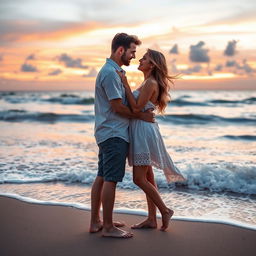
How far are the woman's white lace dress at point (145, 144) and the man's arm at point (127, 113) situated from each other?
5 centimetres

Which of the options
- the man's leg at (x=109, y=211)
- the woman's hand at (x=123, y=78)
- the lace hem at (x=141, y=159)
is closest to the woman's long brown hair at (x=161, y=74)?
the woman's hand at (x=123, y=78)

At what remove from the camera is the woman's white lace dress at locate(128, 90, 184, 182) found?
13.5ft

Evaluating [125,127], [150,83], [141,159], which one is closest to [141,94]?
[150,83]

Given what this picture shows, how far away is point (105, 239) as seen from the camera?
4000mm

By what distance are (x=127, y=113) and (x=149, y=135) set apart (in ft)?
1.17

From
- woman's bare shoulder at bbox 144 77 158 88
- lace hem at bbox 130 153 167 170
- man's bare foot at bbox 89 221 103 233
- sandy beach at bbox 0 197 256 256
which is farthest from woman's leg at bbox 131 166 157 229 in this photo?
woman's bare shoulder at bbox 144 77 158 88

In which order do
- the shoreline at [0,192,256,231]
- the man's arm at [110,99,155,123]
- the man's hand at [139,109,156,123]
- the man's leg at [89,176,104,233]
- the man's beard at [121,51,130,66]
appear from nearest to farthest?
the man's arm at [110,99,155,123] < the man's beard at [121,51,130,66] < the man's hand at [139,109,156,123] < the man's leg at [89,176,104,233] < the shoreline at [0,192,256,231]

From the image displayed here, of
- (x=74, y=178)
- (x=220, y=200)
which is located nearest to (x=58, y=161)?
(x=74, y=178)

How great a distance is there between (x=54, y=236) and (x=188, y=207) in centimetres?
196

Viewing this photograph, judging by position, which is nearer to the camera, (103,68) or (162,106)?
(103,68)

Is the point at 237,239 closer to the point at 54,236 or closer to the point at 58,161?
the point at 54,236

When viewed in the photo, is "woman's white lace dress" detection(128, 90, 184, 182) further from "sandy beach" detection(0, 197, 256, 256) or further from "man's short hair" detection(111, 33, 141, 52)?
"sandy beach" detection(0, 197, 256, 256)

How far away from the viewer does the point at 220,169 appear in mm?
6977

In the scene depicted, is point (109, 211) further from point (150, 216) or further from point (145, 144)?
point (145, 144)
